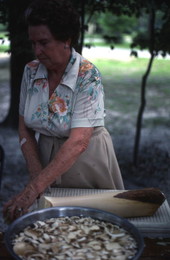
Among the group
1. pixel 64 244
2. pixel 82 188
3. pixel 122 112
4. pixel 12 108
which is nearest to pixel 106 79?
pixel 122 112

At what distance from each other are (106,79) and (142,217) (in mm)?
10930

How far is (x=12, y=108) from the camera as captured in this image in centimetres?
690

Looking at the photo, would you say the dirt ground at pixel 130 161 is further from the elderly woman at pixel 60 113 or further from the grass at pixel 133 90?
the elderly woman at pixel 60 113

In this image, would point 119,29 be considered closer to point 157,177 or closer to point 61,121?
point 157,177

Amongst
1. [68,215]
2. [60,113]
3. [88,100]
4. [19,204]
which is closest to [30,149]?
[60,113]

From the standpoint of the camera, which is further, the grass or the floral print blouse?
the grass

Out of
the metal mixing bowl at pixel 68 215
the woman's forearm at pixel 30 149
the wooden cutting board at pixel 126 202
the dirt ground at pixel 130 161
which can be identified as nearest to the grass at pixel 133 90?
the dirt ground at pixel 130 161

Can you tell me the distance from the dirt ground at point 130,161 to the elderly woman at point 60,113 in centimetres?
194

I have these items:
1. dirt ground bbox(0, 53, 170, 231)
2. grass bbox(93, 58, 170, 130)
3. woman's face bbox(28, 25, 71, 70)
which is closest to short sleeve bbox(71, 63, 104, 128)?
woman's face bbox(28, 25, 71, 70)

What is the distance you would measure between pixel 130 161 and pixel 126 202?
4.10 metres

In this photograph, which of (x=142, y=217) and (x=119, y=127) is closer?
(x=142, y=217)

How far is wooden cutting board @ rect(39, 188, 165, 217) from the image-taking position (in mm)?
1853

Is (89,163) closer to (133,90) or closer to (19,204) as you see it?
(19,204)

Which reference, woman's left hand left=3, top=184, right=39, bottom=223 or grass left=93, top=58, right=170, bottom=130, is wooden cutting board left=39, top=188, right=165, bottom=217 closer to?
woman's left hand left=3, top=184, right=39, bottom=223
